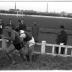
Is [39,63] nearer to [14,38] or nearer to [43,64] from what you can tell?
[43,64]

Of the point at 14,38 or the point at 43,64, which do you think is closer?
the point at 14,38

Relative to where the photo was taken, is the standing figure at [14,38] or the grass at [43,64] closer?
the grass at [43,64]

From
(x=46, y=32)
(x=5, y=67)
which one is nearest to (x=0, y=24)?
(x=5, y=67)

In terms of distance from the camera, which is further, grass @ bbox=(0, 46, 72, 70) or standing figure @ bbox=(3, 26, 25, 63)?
standing figure @ bbox=(3, 26, 25, 63)

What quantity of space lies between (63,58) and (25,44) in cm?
194

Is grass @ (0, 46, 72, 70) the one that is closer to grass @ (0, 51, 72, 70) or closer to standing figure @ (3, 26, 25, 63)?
grass @ (0, 51, 72, 70)

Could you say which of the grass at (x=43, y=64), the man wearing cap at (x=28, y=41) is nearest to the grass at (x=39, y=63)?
the grass at (x=43, y=64)

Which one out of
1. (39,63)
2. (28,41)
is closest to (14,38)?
(28,41)

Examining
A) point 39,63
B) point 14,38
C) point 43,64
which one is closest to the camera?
point 14,38

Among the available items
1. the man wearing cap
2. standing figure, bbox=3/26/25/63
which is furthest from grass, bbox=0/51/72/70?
standing figure, bbox=3/26/25/63

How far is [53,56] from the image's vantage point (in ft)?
26.3

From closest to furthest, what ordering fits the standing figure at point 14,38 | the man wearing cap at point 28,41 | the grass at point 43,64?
1. the grass at point 43,64
2. the standing figure at point 14,38
3. the man wearing cap at point 28,41

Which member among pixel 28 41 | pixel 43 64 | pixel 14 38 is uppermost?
pixel 14 38

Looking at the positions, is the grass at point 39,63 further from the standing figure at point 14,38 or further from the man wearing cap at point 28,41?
the standing figure at point 14,38
